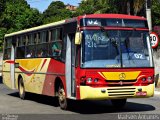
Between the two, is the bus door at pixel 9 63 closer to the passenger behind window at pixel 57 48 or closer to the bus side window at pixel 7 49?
the bus side window at pixel 7 49

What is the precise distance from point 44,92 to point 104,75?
13.5 feet

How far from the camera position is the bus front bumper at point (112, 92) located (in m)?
13.9

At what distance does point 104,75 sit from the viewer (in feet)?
46.1

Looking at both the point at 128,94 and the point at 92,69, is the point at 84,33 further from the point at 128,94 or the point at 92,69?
the point at 128,94

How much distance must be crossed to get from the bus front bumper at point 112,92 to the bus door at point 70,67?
94cm

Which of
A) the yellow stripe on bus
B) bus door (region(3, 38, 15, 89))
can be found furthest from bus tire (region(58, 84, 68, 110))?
bus door (region(3, 38, 15, 89))

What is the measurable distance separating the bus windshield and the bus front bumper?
25.6 inches

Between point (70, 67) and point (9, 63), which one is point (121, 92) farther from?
point (9, 63)

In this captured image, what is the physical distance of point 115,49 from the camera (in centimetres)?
1433

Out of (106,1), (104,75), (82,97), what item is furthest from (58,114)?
(106,1)

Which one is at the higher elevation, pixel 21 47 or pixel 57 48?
pixel 21 47

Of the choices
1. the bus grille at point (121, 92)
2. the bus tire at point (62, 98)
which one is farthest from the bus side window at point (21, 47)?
the bus grille at point (121, 92)

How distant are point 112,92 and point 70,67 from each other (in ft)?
5.65

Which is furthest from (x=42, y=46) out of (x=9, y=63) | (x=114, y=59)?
(x=9, y=63)
